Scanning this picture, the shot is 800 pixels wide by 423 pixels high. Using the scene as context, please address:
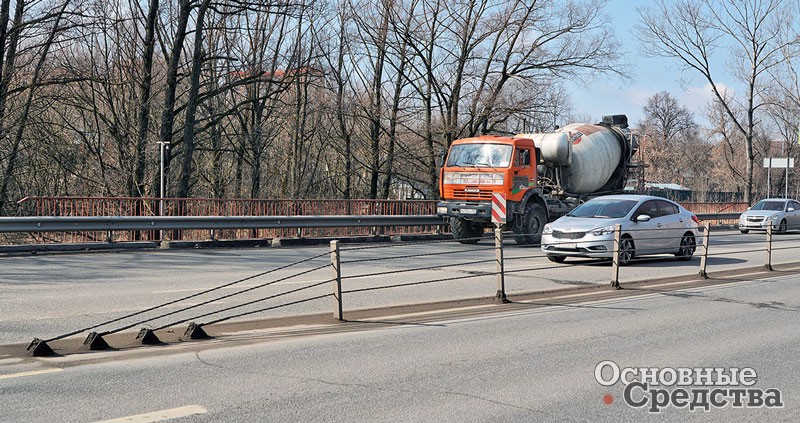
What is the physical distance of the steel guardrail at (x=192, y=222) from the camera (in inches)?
680

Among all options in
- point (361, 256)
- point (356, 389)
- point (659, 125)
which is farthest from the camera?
point (659, 125)

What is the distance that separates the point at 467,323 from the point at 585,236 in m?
8.01

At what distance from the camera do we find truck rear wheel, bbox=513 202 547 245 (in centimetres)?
2373

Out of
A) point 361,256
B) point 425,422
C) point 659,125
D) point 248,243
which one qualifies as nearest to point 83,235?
point 248,243

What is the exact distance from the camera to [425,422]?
5566 mm

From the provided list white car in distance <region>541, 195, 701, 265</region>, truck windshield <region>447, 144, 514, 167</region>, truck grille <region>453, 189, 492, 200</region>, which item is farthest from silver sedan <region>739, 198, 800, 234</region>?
white car in distance <region>541, 195, 701, 265</region>

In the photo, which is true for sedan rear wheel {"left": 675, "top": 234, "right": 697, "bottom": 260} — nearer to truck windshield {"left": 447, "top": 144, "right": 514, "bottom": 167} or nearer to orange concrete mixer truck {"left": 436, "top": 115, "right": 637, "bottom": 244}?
orange concrete mixer truck {"left": 436, "top": 115, "right": 637, "bottom": 244}

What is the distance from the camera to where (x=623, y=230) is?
17.3 metres

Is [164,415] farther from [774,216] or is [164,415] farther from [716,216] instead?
[716,216]

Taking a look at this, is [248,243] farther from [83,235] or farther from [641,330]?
[641,330]

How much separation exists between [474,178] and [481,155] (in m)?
0.70

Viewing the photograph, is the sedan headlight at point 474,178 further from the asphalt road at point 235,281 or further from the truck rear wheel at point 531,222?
the asphalt road at point 235,281

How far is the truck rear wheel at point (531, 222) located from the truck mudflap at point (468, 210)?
123cm

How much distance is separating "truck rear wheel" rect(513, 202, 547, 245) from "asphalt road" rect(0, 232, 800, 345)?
9.83ft
